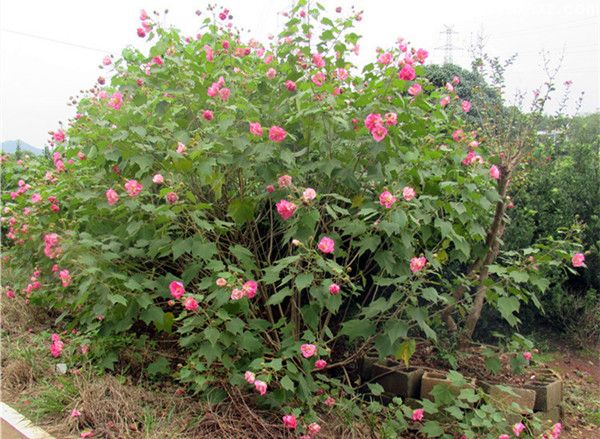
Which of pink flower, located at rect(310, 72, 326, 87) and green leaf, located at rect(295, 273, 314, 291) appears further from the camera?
pink flower, located at rect(310, 72, 326, 87)

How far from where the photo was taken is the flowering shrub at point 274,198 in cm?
285

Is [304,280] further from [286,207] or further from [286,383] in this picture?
[286,383]

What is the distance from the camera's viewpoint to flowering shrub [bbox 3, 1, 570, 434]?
2848 millimetres

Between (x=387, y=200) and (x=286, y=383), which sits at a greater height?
(x=387, y=200)

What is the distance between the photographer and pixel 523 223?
4.78 m

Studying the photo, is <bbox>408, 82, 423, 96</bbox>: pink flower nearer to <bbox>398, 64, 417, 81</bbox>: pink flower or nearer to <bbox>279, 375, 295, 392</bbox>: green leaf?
<bbox>398, 64, 417, 81</bbox>: pink flower

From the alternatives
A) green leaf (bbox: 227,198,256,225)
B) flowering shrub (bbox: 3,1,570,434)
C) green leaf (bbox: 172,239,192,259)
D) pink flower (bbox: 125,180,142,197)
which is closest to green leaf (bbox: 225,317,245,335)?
flowering shrub (bbox: 3,1,570,434)

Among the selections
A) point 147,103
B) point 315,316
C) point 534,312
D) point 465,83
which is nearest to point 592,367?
point 534,312

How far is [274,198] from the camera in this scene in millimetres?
2975

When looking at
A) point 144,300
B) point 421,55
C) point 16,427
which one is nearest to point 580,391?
point 421,55

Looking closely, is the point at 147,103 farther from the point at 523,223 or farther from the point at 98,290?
the point at 523,223

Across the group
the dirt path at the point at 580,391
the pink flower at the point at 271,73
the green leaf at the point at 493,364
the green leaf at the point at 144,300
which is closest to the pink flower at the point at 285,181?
the pink flower at the point at 271,73

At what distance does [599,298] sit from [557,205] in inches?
33.8

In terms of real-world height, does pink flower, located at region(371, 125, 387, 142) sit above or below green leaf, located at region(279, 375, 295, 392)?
above
